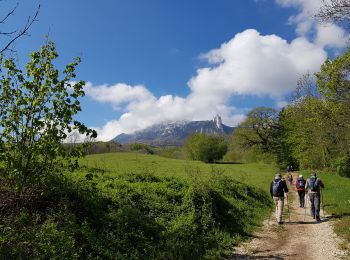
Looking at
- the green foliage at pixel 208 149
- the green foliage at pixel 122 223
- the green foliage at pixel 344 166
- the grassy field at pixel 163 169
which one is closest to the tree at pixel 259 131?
the green foliage at pixel 208 149

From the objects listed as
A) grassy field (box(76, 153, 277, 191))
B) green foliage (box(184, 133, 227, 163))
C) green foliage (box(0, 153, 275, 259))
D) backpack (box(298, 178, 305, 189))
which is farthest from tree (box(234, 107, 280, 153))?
green foliage (box(0, 153, 275, 259))

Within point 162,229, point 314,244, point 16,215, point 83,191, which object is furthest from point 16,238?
point 314,244

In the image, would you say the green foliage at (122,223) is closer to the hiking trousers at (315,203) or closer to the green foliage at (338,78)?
the hiking trousers at (315,203)

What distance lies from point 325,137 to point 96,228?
4483 centimetres

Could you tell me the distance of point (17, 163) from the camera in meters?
10.1

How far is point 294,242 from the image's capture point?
1739 cm

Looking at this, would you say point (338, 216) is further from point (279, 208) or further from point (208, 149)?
point (208, 149)

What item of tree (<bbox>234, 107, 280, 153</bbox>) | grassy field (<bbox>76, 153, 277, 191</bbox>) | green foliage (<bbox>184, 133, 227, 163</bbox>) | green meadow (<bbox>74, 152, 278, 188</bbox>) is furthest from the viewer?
green foliage (<bbox>184, 133, 227, 163</bbox>)

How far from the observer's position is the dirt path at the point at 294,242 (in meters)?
15.3

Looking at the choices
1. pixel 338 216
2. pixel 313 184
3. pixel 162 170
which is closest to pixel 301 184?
pixel 313 184

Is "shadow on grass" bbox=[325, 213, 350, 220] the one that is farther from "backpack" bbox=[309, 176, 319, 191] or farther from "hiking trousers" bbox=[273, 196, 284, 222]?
"hiking trousers" bbox=[273, 196, 284, 222]

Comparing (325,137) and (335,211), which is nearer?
(335,211)

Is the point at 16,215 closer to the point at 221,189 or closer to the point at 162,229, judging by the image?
the point at 162,229

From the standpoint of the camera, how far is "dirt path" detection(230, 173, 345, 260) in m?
15.3
